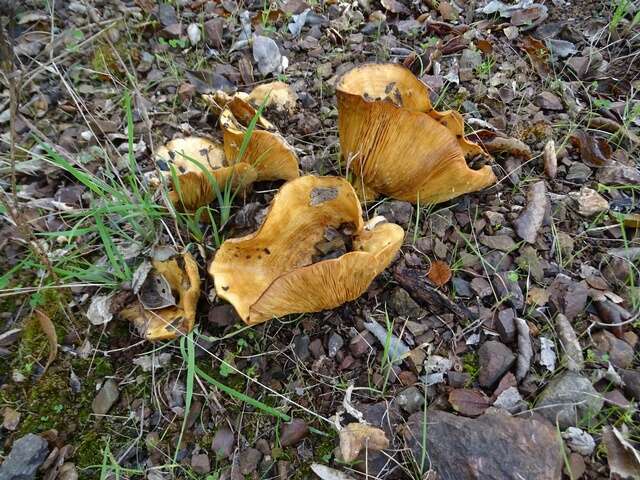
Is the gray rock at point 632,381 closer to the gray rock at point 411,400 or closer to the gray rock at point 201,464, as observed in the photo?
the gray rock at point 411,400

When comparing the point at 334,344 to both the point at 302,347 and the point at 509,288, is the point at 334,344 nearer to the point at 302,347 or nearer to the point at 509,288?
the point at 302,347

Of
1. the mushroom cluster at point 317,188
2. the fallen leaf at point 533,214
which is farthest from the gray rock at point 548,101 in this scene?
the mushroom cluster at point 317,188

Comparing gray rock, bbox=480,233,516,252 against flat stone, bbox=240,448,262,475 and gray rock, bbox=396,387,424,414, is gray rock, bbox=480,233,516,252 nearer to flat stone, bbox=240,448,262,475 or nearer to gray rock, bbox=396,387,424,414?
gray rock, bbox=396,387,424,414

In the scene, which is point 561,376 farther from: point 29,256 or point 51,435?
point 29,256

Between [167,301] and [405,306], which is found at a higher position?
[167,301]

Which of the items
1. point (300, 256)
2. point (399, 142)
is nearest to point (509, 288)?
point (399, 142)

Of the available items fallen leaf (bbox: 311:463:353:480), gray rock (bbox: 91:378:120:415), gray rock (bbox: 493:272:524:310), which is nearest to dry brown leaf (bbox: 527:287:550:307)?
gray rock (bbox: 493:272:524:310)
